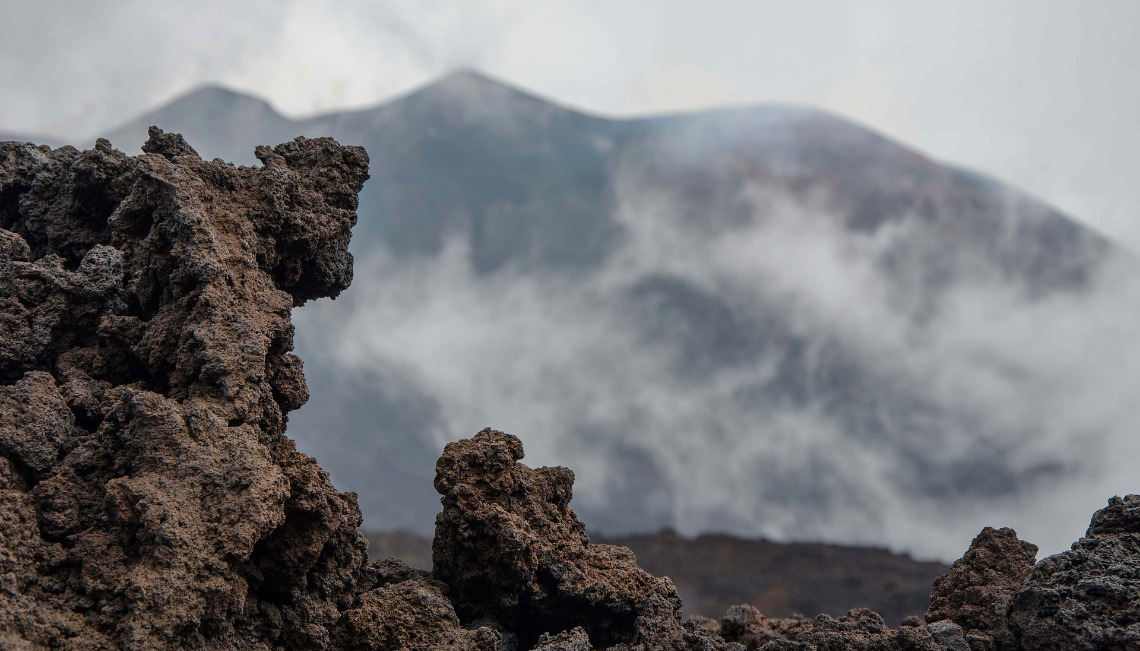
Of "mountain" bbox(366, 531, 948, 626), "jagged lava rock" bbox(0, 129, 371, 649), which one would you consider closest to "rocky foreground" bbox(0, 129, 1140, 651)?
"jagged lava rock" bbox(0, 129, 371, 649)

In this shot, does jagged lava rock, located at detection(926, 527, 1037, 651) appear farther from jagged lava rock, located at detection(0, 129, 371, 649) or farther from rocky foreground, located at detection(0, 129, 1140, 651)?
jagged lava rock, located at detection(0, 129, 371, 649)

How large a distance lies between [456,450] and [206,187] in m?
3.44

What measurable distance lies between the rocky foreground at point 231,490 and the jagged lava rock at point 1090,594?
2 cm

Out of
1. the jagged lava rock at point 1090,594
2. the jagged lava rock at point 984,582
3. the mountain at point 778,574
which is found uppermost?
the mountain at point 778,574

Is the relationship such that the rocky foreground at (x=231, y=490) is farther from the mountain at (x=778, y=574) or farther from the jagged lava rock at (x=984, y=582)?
the mountain at (x=778, y=574)

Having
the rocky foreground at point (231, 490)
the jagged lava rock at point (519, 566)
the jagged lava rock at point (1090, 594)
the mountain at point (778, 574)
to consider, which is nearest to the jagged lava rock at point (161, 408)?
the rocky foreground at point (231, 490)

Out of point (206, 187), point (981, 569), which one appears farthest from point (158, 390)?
point (981, 569)

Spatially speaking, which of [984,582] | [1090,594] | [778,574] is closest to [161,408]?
[1090,594]

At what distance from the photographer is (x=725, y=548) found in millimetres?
68625

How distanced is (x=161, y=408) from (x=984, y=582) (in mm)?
9070

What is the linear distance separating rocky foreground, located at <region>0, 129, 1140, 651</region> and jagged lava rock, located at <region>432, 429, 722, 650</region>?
23 millimetres

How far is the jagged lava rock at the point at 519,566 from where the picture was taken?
9.15 metres

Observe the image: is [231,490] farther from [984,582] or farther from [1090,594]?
[984,582]

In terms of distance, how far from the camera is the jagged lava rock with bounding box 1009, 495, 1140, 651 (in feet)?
25.5
